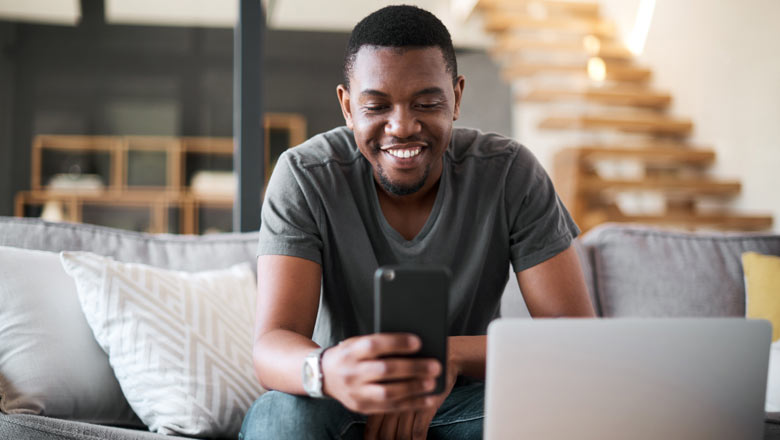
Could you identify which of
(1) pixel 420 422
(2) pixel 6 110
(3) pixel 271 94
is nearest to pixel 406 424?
(1) pixel 420 422

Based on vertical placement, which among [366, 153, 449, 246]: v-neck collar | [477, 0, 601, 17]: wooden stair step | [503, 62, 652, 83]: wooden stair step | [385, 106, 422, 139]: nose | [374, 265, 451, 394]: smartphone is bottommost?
[374, 265, 451, 394]: smartphone

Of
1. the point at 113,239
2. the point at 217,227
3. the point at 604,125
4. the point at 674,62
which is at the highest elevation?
the point at 674,62

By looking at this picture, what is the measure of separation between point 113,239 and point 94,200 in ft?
12.4

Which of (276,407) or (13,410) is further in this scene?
(13,410)

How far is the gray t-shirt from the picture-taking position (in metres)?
1.16

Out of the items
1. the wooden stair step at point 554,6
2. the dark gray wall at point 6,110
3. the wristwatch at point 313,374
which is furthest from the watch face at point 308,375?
the dark gray wall at point 6,110

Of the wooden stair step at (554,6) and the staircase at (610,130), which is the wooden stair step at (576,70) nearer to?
the staircase at (610,130)

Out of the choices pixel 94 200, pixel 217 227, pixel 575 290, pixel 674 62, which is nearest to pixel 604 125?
pixel 674 62

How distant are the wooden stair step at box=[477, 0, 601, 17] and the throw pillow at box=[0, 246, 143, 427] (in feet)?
11.0

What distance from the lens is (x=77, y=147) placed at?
5.09m

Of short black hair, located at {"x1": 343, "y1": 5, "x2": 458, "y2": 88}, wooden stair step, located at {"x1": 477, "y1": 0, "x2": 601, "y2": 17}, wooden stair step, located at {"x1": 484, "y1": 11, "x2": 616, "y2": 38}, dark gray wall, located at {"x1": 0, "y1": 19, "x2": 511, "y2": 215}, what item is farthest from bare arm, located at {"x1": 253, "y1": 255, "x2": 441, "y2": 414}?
dark gray wall, located at {"x1": 0, "y1": 19, "x2": 511, "y2": 215}

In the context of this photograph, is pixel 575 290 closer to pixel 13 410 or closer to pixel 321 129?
pixel 13 410

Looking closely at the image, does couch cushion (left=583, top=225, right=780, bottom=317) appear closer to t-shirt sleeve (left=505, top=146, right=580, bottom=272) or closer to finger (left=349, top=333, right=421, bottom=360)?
t-shirt sleeve (left=505, top=146, right=580, bottom=272)

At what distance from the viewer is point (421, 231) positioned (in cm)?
118
